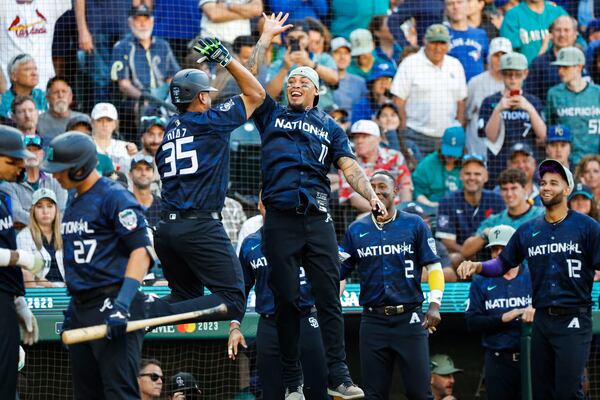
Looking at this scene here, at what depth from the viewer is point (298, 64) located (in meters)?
13.4

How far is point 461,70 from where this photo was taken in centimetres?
1434

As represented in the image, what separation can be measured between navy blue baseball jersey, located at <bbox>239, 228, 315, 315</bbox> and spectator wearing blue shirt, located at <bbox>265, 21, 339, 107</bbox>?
12.0ft

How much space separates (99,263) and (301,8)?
856 centimetres

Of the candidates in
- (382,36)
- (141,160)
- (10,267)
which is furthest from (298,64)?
(10,267)

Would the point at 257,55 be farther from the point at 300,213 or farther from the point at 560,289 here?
the point at 560,289

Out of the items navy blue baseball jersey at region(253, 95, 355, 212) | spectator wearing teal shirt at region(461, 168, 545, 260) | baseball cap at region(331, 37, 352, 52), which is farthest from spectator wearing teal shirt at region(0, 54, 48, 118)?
navy blue baseball jersey at region(253, 95, 355, 212)

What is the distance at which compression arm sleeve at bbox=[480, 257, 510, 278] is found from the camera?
9.85 m

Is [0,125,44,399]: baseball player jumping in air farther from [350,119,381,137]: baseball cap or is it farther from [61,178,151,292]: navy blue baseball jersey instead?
[350,119,381,137]: baseball cap

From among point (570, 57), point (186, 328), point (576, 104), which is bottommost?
point (186, 328)

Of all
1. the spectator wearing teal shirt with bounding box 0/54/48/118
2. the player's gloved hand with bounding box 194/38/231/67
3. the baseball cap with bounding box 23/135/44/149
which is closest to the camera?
the player's gloved hand with bounding box 194/38/231/67

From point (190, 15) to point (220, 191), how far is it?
6684 millimetres

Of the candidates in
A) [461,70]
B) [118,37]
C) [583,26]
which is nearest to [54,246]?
[118,37]

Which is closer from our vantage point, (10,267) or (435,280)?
(10,267)

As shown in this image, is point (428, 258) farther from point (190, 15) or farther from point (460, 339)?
point (190, 15)
